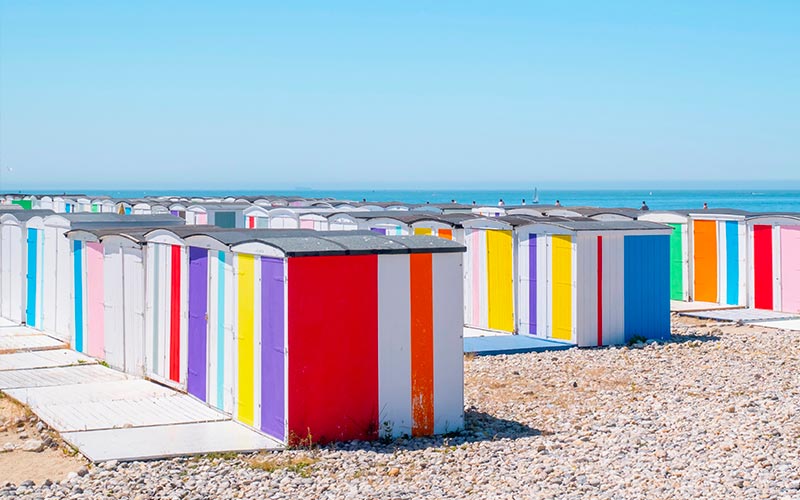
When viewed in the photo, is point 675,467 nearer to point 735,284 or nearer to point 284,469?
point 284,469

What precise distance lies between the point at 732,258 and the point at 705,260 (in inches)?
30.6

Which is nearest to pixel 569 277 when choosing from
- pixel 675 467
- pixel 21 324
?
pixel 675 467

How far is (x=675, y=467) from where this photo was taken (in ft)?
25.5

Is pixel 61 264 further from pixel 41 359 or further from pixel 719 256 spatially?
pixel 719 256

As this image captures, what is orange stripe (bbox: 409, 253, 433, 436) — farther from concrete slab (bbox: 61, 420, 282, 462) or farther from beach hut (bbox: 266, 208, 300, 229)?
beach hut (bbox: 266, 208, 300, 229)

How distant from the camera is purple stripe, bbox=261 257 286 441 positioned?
8648 mm

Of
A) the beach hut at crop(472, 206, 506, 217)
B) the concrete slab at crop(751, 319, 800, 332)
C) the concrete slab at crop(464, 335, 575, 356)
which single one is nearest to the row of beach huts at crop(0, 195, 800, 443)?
the concrete slab at crop(464, 335, 575, 356)

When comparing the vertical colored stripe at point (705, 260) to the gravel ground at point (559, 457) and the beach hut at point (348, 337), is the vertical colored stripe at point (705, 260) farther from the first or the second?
the beach hut at point (348, 337)

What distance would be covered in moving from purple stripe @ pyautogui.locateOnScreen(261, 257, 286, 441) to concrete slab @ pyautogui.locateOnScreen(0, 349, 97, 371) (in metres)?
4.82

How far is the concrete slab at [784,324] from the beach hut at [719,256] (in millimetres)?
1912

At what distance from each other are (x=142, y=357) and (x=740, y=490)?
7.26 metres

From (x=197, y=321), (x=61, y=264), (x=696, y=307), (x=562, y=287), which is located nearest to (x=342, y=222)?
(x=61, y=264)

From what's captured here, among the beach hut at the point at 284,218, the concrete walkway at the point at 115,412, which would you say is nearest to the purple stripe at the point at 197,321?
the concrete walkway at the point at 115,412

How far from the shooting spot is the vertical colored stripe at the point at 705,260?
1966 cm
